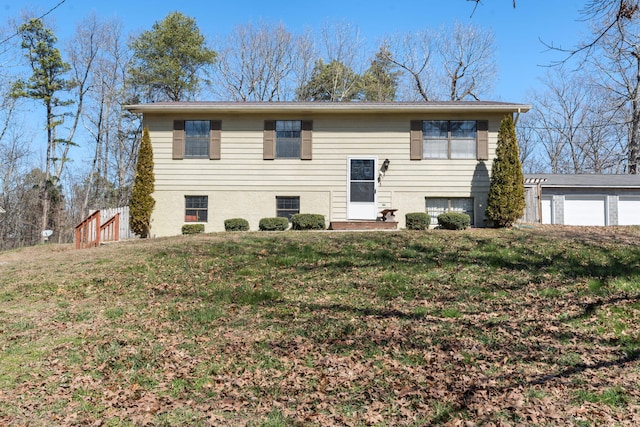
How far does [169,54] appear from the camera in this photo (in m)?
26.7

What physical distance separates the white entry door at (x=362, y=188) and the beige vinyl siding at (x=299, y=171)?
→ 0.58 ft

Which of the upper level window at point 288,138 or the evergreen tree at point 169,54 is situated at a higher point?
the evergreen tree at point 169,54

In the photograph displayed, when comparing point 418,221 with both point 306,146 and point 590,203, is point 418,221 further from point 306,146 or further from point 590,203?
point 590,203

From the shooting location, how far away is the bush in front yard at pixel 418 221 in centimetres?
1308

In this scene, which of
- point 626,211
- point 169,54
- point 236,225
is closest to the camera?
point 236,225

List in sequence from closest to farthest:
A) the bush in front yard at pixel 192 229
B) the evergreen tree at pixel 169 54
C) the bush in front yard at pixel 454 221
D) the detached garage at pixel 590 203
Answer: the bush in front yard at pixel 454 221, the bush in front yard at pixel 192 229, the detached garage at pixel 590 203, the evergreen tree at pixel 169 54

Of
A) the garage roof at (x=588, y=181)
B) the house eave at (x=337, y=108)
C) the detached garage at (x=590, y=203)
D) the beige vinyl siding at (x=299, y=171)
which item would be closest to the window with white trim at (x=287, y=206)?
the beige vinyl siding at (x=299, y=171)

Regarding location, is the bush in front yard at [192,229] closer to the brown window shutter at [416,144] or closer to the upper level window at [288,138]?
the upper level window at [288,138]

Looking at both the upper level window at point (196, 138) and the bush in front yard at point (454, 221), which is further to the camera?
the upper level window at point (196, 138)

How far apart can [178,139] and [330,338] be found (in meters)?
11.4

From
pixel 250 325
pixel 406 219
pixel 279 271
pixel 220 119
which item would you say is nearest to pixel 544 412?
pixel 250 325

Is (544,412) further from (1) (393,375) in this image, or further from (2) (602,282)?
(2) (602,282)

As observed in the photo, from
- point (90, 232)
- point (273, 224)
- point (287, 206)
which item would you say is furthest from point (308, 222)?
point (90, 232)

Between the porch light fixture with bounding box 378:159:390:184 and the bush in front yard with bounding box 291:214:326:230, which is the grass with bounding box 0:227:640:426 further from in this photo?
the porch light fixture with bounding box 378:159:390:184
